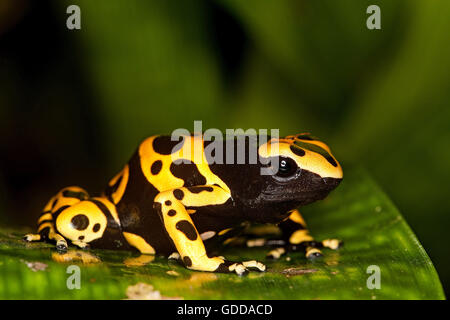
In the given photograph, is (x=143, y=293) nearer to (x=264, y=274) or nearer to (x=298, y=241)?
(x=264, y=274)

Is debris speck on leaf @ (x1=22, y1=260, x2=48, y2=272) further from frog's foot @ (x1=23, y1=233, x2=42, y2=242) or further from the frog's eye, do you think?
the frog's eye

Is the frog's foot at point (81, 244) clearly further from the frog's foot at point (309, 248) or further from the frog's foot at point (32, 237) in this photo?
the frog's foot at point (309, 248)

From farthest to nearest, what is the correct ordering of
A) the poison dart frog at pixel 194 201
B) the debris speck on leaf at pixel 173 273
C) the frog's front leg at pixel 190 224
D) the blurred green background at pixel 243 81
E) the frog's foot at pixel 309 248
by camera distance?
the blurred green background at pixel 243 81 < the frog's foot at pixel 309 248 < the poison dart frog at pixel 194 201 < the frog's front leg at pixel 190 224 < the debris speck on leaf at pixel 173 273

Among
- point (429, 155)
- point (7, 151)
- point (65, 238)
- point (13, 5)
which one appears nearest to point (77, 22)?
point (13, 5)

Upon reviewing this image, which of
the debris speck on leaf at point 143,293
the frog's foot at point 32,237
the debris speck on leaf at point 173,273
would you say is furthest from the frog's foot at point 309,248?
the frog's foot at point 32,237

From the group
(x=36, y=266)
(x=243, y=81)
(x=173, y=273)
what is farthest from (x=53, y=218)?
(x=243, y=81)

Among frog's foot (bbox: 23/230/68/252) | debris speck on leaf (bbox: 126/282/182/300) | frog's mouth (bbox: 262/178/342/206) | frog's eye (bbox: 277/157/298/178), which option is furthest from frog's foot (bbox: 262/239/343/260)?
frog's foot (bbox: 23/230/68/252)
